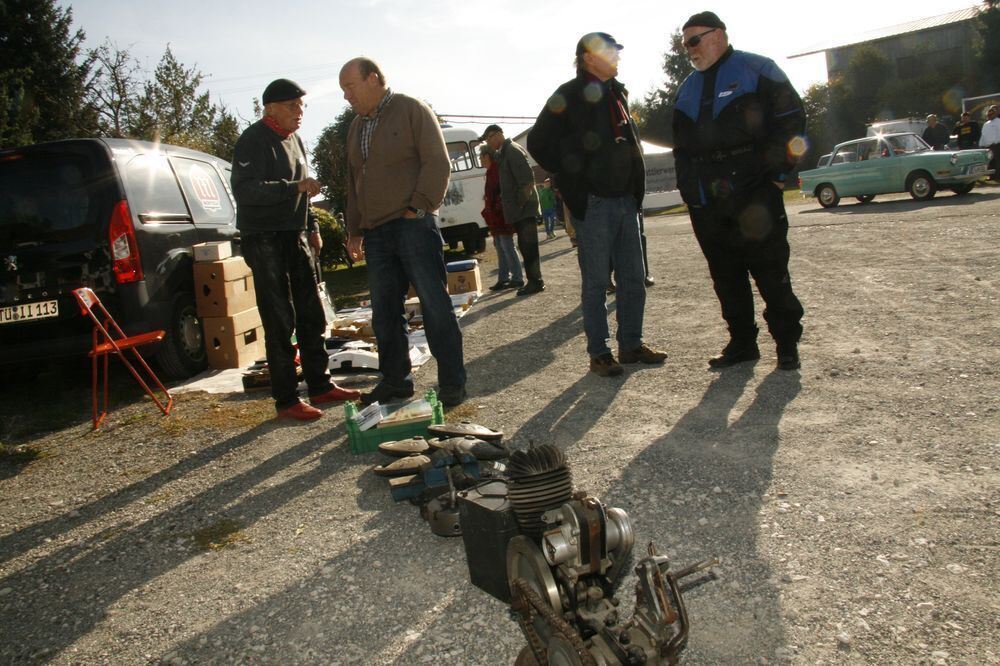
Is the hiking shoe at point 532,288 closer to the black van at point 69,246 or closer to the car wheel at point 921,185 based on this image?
the black van at point 69,246

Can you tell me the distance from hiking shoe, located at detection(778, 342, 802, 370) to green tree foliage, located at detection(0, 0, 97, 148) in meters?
22.6

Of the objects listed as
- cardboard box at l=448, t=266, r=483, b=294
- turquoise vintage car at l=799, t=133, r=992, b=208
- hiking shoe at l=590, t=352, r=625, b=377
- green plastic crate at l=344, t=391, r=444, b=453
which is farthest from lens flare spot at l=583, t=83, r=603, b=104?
turquoise vintage car at l=799, t=133, r=992, b=208

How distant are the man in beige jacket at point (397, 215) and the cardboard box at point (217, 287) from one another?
2115 millimetres

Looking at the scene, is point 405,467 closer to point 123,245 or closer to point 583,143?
point 583,143

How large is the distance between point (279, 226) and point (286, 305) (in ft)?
1.73

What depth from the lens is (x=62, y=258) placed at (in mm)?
5934

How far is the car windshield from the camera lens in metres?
17.8

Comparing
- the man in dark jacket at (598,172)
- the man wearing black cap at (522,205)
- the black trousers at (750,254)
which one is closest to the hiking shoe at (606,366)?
the man in dark jacket at (598,172)

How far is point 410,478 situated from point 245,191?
241cm

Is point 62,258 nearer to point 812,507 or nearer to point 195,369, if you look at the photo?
point 195,369

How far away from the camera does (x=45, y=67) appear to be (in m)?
24.4

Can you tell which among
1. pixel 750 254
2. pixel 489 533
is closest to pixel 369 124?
pixel 750 254

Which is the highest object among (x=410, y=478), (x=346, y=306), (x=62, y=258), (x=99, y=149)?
(x=99, y=149)

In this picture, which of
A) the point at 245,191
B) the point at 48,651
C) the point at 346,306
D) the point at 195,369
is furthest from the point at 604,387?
the point at 346,306
